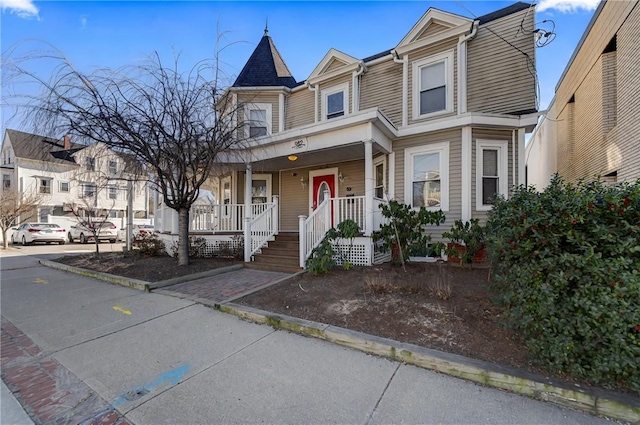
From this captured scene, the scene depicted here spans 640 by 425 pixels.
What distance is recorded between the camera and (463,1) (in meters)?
7.49

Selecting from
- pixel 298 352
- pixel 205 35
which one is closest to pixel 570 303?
pixel 298 352

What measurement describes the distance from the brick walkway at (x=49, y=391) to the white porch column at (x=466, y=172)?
745 cm

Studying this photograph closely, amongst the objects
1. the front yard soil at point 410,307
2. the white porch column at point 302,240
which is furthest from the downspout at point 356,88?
the front yard soil at point 410,307

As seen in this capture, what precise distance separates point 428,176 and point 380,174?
60.6 inches

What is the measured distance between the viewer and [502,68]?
7.34m

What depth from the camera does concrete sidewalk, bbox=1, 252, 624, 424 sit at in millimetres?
2158

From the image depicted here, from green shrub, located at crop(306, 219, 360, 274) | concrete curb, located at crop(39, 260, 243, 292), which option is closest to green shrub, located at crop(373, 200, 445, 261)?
green shrub, located at crop(306, 219, 360, 274)

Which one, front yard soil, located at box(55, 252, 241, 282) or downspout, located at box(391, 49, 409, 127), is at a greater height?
downspout, located at box(391, 49, 409, 127)

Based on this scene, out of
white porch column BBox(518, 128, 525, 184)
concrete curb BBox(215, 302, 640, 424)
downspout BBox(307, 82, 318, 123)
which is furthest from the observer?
downspout BBox(307, 82, 318, 123)

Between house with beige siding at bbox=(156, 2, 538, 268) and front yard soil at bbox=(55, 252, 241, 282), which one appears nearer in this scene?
front yard soil at bbox=(55, 252, 241, 282)

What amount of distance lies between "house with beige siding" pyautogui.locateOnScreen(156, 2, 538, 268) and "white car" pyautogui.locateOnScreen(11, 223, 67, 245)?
14.4m

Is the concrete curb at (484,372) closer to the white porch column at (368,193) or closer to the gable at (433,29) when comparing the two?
the white porch column at (368,193)

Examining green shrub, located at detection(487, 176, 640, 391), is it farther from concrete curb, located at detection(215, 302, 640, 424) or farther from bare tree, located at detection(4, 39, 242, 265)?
bare tree, located at detection(4, 39, 242, 265)

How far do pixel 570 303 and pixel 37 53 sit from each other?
9426 millimetres
